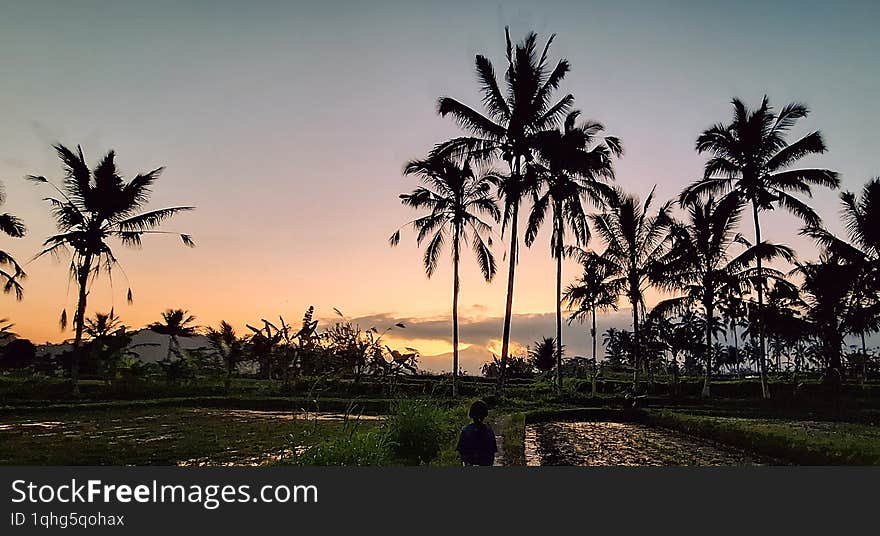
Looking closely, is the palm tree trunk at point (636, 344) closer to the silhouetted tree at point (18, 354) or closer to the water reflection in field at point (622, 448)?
the water reflection in field at point (622, 448)

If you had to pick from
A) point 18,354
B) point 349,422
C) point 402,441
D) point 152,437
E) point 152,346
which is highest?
point 152,346

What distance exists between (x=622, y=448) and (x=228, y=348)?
21.7 m

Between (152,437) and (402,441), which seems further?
(152,437)

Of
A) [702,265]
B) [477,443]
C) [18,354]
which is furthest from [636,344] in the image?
[18,354]

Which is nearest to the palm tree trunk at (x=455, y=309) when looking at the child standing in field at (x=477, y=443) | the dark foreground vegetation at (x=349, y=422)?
the dark foreground vegetation at (x=349, y=422)

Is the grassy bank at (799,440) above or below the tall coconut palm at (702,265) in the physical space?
below

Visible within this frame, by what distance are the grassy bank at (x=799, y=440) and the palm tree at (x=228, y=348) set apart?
1981 cm

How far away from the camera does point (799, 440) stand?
1273 cm

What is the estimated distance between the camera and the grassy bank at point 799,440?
439 inches

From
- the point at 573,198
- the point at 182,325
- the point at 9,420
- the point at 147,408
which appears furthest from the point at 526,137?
the point at 182,325

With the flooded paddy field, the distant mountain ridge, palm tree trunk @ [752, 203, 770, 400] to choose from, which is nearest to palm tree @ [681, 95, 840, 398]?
palm tree trunk @ [752, 203, 770, 400]

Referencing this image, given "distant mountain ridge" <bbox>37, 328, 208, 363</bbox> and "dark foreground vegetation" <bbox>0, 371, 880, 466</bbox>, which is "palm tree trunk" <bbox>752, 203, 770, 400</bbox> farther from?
"distant mountain ridge" <bbox>37, 328, 208, 363</bbox>

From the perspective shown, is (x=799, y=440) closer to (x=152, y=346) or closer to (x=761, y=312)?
(x=761, y=312)

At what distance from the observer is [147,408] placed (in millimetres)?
23562
